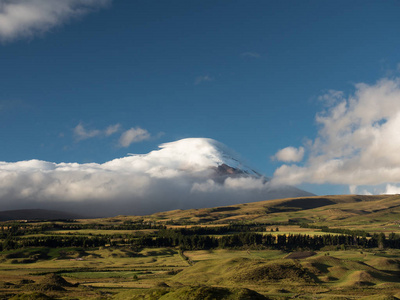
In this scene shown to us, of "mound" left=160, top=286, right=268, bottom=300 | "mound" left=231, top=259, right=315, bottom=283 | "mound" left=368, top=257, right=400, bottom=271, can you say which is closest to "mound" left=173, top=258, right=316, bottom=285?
"mound" left=231, top=259, right=315, bottom=283

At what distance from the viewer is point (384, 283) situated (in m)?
121

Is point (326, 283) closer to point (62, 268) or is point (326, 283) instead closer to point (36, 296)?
point (36, 296)

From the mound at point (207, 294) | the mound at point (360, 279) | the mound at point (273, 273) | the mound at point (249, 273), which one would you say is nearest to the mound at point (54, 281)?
the mound at point (249, 273)

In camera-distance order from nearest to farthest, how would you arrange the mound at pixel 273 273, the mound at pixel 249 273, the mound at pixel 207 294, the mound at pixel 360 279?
the mound at pixel 207 294 < the mound at pixel 360 279 < the mound at pixel 249 273 < the mound at pixel 273 273

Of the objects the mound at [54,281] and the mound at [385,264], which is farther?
the mound at [385,264]

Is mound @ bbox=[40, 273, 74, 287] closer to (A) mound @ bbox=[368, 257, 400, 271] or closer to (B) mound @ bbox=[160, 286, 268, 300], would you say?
(B) mound @ bbox=[160, 286, 268, 300]

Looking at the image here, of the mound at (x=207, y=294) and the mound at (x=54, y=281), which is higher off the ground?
the mound at (x=207, y=294)

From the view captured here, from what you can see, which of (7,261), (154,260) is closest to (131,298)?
(154,260)

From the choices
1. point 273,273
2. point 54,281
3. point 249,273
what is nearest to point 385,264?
point 273,273

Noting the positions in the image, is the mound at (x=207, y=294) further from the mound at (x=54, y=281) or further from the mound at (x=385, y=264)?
the mound at (x=385, y=264)

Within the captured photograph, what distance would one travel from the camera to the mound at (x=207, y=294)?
64500mm

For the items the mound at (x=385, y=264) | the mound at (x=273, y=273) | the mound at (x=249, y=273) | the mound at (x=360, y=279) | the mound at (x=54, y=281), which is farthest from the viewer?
the mound at (x=385, y=264)

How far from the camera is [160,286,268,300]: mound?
212 ft

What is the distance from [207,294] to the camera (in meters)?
66.5
